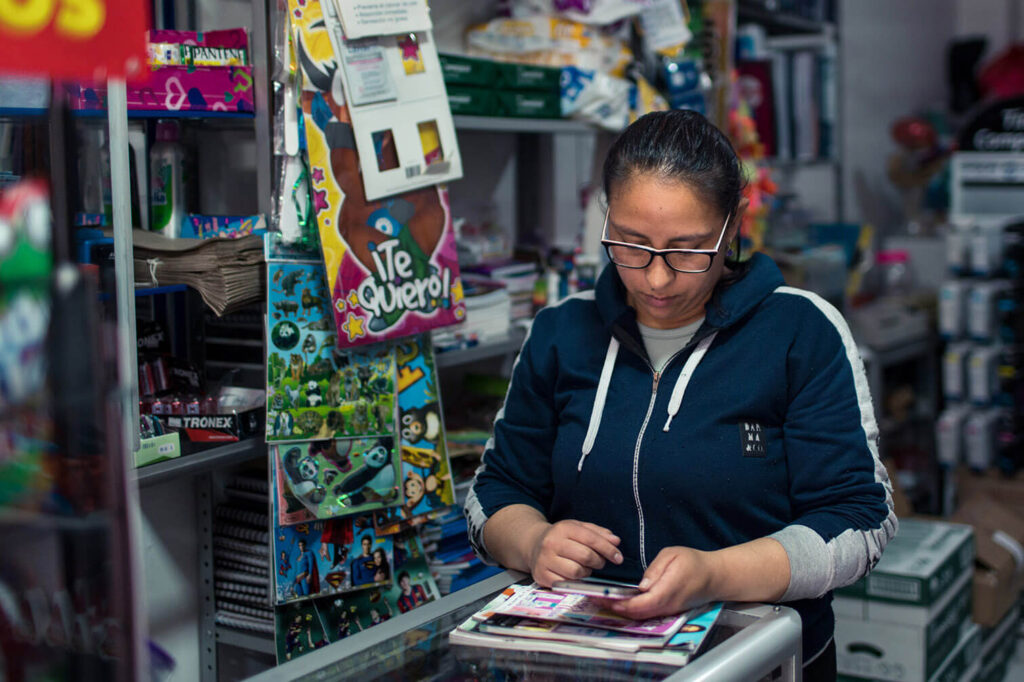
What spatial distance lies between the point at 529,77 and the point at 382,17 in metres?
0.66

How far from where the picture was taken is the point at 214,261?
1891 mm

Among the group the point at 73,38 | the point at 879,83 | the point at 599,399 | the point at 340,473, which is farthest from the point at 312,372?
the point at 879,83

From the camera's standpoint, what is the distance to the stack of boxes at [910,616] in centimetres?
261

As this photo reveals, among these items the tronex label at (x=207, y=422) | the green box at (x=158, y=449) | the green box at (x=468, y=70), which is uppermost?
the green box at (x=468, y=70)

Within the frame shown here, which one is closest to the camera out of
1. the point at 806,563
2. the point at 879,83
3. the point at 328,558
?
the point at 806,563

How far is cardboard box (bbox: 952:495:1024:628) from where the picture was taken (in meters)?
3.02

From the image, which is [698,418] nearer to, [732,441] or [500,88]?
[732,441]

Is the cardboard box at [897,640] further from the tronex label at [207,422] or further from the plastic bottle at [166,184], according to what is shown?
the plastic bottle at [166,184]

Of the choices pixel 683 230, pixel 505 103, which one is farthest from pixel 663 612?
pixel 505 103

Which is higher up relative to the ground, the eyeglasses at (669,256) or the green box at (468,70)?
the green box at (468,70)

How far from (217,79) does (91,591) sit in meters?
1.40

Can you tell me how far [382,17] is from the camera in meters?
2.01

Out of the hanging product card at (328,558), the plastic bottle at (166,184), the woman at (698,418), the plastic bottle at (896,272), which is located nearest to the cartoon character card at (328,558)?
the hanging product card at (328,558)

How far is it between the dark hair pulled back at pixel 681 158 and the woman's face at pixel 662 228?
14 mm
